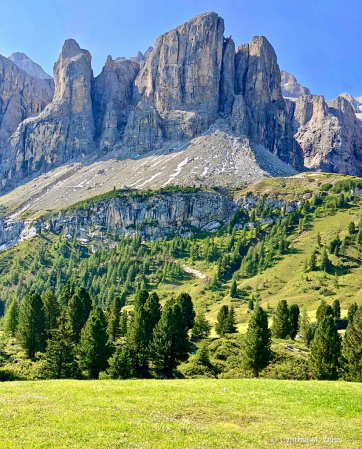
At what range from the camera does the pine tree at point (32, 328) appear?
5578 cm

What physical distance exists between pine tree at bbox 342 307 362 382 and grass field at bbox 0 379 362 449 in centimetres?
1019

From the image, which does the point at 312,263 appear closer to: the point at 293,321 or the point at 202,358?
the point at 293,321

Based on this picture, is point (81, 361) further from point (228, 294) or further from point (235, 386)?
point (228, 294)

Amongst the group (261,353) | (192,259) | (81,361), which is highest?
(192,259)

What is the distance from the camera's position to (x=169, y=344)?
155 ft

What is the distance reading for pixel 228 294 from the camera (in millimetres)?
140750

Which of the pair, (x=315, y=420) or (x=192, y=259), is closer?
(x=315, y=420)

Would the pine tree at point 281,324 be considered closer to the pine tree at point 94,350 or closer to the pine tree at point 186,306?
the pine tree at point 186,306

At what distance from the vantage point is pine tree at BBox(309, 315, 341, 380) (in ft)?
129

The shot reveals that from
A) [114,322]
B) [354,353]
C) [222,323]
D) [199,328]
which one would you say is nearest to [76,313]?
[114,322]

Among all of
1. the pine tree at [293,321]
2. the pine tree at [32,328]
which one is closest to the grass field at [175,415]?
the pine tree at [32,328]

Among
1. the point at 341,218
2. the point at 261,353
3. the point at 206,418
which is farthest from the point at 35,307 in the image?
the point at 341,218

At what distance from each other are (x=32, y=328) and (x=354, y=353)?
51.5 meters

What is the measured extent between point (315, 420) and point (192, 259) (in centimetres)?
16093
